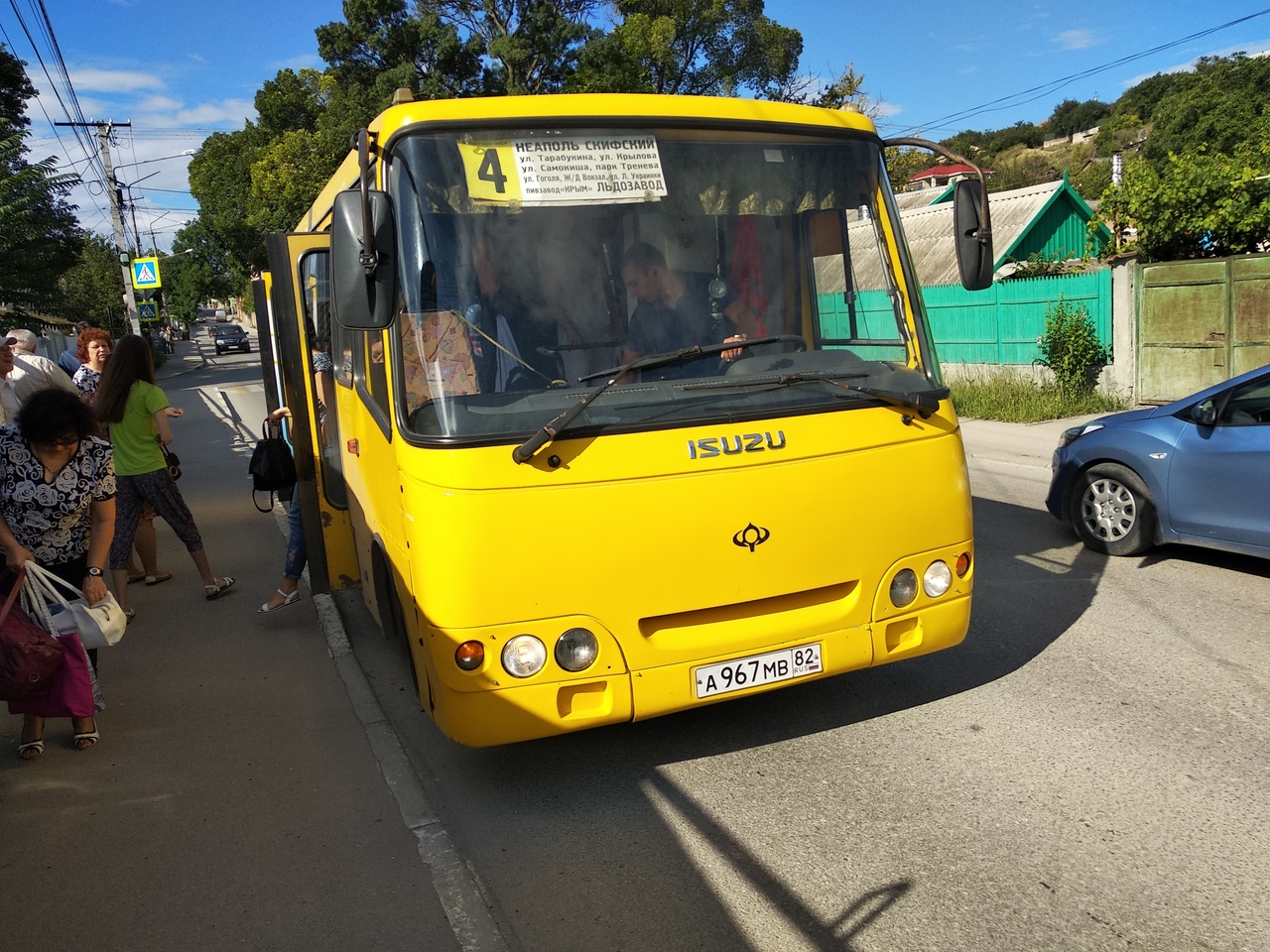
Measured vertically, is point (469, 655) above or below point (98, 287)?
below

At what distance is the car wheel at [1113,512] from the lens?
7031 millimetres

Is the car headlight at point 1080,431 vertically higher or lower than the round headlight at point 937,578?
higher

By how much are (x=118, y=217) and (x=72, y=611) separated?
35868 millimetres

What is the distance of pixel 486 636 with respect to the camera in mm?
3695

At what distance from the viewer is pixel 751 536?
3.89m

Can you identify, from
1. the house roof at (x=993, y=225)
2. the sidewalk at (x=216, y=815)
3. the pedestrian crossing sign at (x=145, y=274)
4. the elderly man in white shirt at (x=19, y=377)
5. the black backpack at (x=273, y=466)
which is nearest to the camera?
the sidewalk at (x=216, y=815)

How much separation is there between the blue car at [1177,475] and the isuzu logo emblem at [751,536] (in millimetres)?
4018

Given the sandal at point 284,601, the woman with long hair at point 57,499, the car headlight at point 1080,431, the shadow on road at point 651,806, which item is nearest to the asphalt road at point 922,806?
the shadow on road at point 651,806

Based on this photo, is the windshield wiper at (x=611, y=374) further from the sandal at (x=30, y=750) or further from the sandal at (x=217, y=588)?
the sandal at (x=217, y=588)

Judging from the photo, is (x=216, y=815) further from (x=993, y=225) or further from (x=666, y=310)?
(x=993, y=225)

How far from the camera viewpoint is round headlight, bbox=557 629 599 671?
3.77 metres

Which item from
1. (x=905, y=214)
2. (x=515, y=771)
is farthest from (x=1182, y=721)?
(x=905, y=214)

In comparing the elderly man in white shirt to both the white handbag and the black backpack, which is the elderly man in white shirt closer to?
the black backpack

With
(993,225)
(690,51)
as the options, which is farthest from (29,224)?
(690,51)
